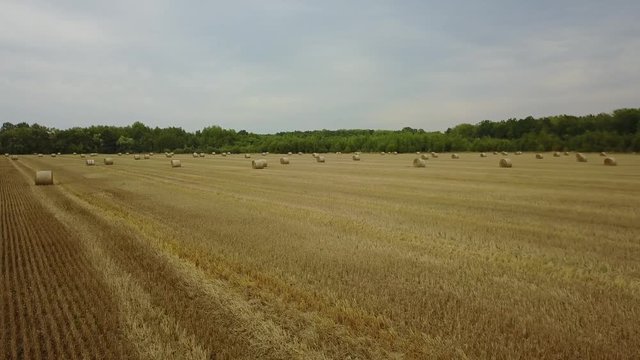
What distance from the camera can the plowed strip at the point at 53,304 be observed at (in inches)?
187

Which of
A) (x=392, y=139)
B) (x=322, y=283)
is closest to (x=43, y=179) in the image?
(x=322, y=283)

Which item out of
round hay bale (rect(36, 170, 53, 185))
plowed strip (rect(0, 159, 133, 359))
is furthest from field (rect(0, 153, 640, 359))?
round hay bale (rect(36, 170, 53, 185))

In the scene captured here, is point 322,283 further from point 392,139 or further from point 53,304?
point 392,139

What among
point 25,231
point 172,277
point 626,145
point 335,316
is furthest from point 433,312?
point 626,145

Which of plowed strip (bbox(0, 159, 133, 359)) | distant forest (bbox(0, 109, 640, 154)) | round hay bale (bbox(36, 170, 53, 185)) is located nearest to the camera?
plowed strip (bbox(0, 159, 133, 359))

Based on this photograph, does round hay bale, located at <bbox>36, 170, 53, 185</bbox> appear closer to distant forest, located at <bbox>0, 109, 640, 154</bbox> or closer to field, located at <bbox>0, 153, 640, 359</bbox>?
field, located at <bbox>0, 153, 640, 359</bbox>

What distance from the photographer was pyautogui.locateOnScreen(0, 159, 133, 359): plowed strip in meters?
4.75

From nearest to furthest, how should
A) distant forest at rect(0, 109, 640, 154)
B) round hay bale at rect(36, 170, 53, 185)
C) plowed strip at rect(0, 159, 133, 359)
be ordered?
plowed strip at rect(0, 159, 133, 359) → round hay bale at rect(36, 170, 53, 185) → distant forest at rect(0, 109, 640, 154)

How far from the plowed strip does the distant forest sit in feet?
265

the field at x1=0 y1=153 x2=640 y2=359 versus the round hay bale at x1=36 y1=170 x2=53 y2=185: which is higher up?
the round hay bale at x1=36 y1=170 x2=53 y2=185

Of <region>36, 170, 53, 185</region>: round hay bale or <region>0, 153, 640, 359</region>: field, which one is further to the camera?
<region>36, 170, 53, 185</region>: round hay bale

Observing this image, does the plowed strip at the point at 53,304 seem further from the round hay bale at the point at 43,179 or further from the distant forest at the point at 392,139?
the distant forest at the point at 392,139

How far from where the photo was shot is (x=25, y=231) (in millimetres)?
10648

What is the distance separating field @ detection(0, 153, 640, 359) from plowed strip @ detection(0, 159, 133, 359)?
0.09 feet
